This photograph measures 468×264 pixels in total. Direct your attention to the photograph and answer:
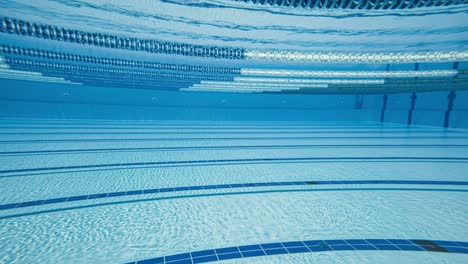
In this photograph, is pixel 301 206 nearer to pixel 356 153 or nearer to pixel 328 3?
pixel 328 3

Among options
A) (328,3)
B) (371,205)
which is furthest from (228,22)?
(371,205)

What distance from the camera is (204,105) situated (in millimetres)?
15844

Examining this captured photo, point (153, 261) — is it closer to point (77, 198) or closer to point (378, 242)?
point (77, 198)

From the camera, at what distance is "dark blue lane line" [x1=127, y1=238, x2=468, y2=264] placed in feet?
5.81

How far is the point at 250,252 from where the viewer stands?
1837mm

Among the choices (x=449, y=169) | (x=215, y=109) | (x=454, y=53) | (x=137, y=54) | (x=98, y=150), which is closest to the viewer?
(x=449, y=169)

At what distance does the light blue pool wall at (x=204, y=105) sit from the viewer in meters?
12.3

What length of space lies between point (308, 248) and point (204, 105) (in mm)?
14395

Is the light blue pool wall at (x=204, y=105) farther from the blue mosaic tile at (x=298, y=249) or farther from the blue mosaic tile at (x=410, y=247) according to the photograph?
the blue mosaic tile at (x=298, y=249)

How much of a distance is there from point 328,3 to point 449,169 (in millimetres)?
3821

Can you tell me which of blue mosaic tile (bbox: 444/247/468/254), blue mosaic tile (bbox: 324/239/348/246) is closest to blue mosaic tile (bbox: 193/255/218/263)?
blue mosaic tile (bbox: 324/239/348/246)

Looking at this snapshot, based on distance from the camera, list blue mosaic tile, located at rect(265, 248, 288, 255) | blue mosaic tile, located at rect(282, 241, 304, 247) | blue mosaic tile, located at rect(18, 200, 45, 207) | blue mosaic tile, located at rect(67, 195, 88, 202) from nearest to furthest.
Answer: blue mosaic tile, located at rect(265, 248, 288, 255), blue mosaic tile, located at rect(282, 241, 304, 247), blue mosaic tile, located at rect(18, 200, 45, 207), blue mosaic tile, located at rect(67, 195, 88, 202)

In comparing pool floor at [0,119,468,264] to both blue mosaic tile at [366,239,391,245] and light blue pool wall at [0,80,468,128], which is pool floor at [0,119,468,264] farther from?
light blue pool wall at [0,80,468,128]

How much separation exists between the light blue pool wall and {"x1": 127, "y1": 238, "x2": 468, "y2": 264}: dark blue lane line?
12.7 m
